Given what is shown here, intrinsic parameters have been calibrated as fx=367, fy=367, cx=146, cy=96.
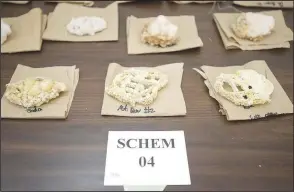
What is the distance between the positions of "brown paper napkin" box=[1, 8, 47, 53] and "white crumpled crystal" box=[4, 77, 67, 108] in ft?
0.57

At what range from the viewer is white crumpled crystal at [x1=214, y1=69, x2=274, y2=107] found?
2.56ft

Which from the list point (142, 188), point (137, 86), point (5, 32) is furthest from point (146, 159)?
point (5, 32)

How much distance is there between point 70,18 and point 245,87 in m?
0.55

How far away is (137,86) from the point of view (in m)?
0.81

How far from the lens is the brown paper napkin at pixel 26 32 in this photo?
0.94 m

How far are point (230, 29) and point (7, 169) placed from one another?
694 mm

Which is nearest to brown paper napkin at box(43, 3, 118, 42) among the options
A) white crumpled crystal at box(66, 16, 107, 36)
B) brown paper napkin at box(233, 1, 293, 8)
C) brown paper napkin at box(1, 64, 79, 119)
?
white crumpled crystal at box(66, 16, 107, 36)

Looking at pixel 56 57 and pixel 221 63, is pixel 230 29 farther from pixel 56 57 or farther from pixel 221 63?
pixel 56 57

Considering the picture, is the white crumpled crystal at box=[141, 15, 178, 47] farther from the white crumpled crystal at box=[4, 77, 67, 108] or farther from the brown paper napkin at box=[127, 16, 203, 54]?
the white crumpled crystal at box=[4, 77, 67, 108]

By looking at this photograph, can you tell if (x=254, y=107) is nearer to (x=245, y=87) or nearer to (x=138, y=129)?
(x=245, y=87)

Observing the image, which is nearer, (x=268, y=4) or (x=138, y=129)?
(x=138, y=129)

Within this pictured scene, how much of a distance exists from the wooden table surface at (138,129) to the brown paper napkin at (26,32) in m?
0.02

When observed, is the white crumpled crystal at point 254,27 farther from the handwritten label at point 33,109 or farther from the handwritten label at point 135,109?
the handwritten label at point 33,109

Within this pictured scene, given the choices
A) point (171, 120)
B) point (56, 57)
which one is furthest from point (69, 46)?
point (171, 120)
